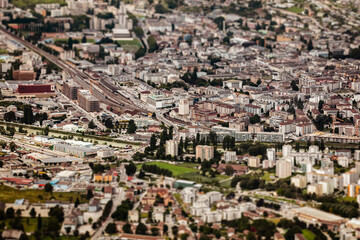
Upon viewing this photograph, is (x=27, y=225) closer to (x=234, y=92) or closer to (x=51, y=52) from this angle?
(x=234, y=92)

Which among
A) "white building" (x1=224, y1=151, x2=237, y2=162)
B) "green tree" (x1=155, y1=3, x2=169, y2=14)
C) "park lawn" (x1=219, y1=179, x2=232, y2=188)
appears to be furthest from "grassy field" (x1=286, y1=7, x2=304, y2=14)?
"park lawn" (x1=219, y1=179, x2=232, y2=188)

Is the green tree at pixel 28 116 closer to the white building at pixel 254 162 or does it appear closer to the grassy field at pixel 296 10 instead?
the white building at pixel 254 162

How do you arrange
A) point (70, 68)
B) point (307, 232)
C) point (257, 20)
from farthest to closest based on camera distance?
1. point (257, 20)
2. point (70, 68)
3. point (307, 232)

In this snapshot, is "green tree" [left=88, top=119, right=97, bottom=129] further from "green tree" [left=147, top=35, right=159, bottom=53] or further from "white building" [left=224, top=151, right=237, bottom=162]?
"green tree" [left=147, top=35, right=159, bottom=53]

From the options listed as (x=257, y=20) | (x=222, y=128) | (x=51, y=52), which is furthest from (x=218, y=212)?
(x=257, y=20)

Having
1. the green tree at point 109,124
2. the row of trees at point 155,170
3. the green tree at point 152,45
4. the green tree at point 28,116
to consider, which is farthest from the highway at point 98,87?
the row of trees at point 155,170

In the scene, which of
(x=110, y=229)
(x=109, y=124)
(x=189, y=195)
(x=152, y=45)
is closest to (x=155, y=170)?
(x=189, y=195)
